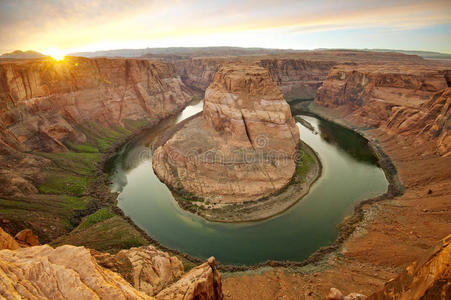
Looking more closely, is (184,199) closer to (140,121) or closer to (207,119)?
(207,119)

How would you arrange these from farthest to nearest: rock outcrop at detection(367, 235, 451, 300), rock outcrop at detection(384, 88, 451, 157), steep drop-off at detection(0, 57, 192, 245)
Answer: rock outcrop at detection(384, 88, 451, 157)
steep drop-off at detection(0, 57, 192, 245)
rock outcrop at detection(367, 235, 451, 300)

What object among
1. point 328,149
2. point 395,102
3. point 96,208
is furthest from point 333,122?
point 96,208

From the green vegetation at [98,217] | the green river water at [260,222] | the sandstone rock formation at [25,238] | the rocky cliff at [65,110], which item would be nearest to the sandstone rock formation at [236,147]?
the green river water at [260,222]

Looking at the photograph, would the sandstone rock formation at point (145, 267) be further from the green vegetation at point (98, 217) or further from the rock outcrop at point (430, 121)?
the rock outcrop at point (430, 121)

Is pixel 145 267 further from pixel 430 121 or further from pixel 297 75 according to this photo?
pixel 297 75

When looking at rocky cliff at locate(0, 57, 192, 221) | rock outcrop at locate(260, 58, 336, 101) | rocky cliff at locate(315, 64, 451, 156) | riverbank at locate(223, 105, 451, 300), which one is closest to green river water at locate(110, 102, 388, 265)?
riverbank at locate(223, 105, 451, 300)

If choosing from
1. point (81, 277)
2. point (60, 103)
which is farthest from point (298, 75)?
point (81, 277)

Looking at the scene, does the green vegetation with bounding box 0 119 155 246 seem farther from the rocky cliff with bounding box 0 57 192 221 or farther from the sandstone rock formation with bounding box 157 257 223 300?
the sandstone rock formation with bounding box 157 257 223 300
